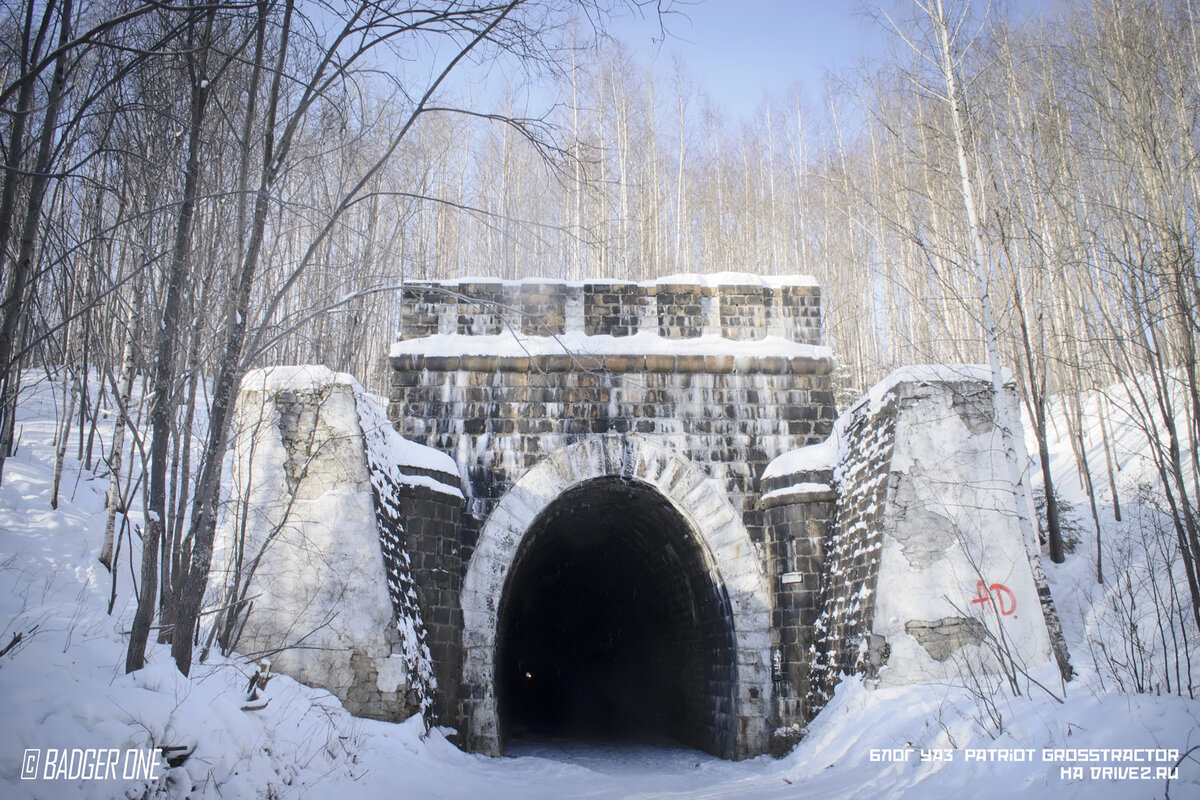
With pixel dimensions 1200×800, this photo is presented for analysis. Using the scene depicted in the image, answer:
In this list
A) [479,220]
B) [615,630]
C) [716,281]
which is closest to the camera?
[479,220]

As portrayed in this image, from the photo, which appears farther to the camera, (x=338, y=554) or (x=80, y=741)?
(x=338, y=554)

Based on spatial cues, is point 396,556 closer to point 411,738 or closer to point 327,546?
point 327,546

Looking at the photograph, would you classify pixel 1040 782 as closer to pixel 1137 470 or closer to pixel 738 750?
pixel 738 750

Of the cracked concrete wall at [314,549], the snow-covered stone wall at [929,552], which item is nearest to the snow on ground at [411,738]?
the cracked concrete wall at [314,549]

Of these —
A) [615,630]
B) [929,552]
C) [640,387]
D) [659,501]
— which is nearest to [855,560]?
[929,552]

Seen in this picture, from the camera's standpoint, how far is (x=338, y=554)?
7.46 m

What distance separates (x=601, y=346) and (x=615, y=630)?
7378 millimetres

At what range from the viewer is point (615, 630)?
14961 mm

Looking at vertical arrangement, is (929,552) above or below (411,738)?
above

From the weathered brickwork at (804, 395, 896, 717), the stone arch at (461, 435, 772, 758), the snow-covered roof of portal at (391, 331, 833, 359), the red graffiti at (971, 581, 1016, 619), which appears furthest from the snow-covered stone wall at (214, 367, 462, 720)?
the red graffiti at (971, 581, 1016, 619)

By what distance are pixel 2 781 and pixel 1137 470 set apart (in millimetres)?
17076

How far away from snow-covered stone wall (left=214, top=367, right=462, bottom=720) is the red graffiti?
5295 millimetres

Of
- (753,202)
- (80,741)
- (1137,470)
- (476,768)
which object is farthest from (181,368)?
(753,202)

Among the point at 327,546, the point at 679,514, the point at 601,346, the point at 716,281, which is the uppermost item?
the point at 716,281
